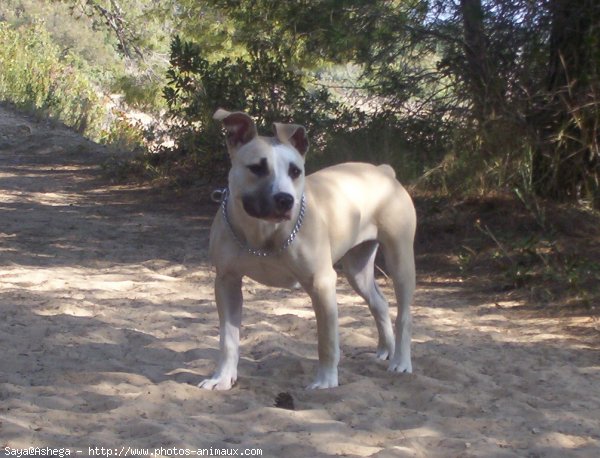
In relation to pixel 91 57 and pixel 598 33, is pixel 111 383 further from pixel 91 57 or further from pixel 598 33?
pixel 91 57

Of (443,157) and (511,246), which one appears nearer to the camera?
(511,246)


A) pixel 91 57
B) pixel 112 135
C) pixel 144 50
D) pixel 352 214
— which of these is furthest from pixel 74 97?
pixel 352 214

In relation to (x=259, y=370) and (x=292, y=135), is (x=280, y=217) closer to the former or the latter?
(x=292, y=135)

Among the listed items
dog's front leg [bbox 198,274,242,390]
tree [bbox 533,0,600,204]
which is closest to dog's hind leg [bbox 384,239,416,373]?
dog's front leg [bbox 198,274,242,390]

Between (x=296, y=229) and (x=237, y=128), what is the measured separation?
0.61 m

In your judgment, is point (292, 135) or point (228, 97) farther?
point (228, 97)

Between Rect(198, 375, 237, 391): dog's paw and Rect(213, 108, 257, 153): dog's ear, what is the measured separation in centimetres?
122

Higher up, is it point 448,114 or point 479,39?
point 479,39

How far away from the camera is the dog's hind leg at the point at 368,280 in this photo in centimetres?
573

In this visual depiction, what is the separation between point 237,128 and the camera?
15.8 ft

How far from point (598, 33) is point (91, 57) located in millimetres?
31076

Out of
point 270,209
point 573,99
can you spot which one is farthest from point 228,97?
point 270,209

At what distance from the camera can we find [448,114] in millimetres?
9258

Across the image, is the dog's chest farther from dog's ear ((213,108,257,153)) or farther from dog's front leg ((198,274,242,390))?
dog's ear ((213,108,257,153))
